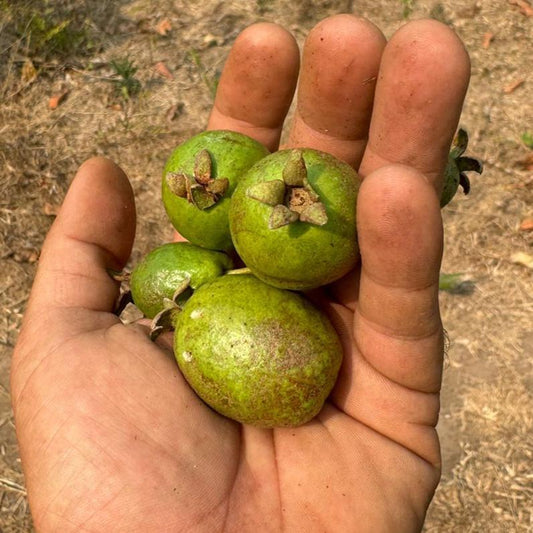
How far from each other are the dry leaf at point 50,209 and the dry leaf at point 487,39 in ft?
16.4

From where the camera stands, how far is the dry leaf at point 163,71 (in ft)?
24.6

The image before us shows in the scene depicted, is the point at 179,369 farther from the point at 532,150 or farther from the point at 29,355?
the point at 532,150

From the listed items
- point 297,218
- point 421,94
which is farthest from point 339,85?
point 297,218

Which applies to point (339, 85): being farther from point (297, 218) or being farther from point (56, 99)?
point (56, 99)

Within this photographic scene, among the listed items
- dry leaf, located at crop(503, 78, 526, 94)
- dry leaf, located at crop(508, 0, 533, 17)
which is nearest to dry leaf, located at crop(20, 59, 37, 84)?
dry leaf, located at crop(503, 78, 526, 94)

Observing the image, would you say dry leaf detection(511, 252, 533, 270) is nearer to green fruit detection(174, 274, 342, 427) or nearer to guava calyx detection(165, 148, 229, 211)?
green fruit detection(174, 274, 342, 427)

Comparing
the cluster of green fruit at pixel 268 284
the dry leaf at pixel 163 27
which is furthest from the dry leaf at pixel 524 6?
the cluster of green fruit at pixel 268 284

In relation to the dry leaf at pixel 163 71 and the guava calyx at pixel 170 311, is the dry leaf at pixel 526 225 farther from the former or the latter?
the dry leaf at pixel 163 71

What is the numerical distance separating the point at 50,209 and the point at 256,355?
13.0 feet

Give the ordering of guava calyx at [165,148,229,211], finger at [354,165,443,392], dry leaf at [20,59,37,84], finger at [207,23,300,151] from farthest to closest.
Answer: dry leaf at [20,59,37,84]
finger at [207,23,300,151]
guava calyx at [165,148,229,211]
finger at [354,165,443,392]

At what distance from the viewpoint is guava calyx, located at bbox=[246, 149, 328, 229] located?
2.94m

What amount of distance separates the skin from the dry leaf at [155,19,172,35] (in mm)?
4349

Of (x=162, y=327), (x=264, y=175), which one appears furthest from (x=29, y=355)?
(x=264, y=175)

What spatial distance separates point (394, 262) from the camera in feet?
10.4
